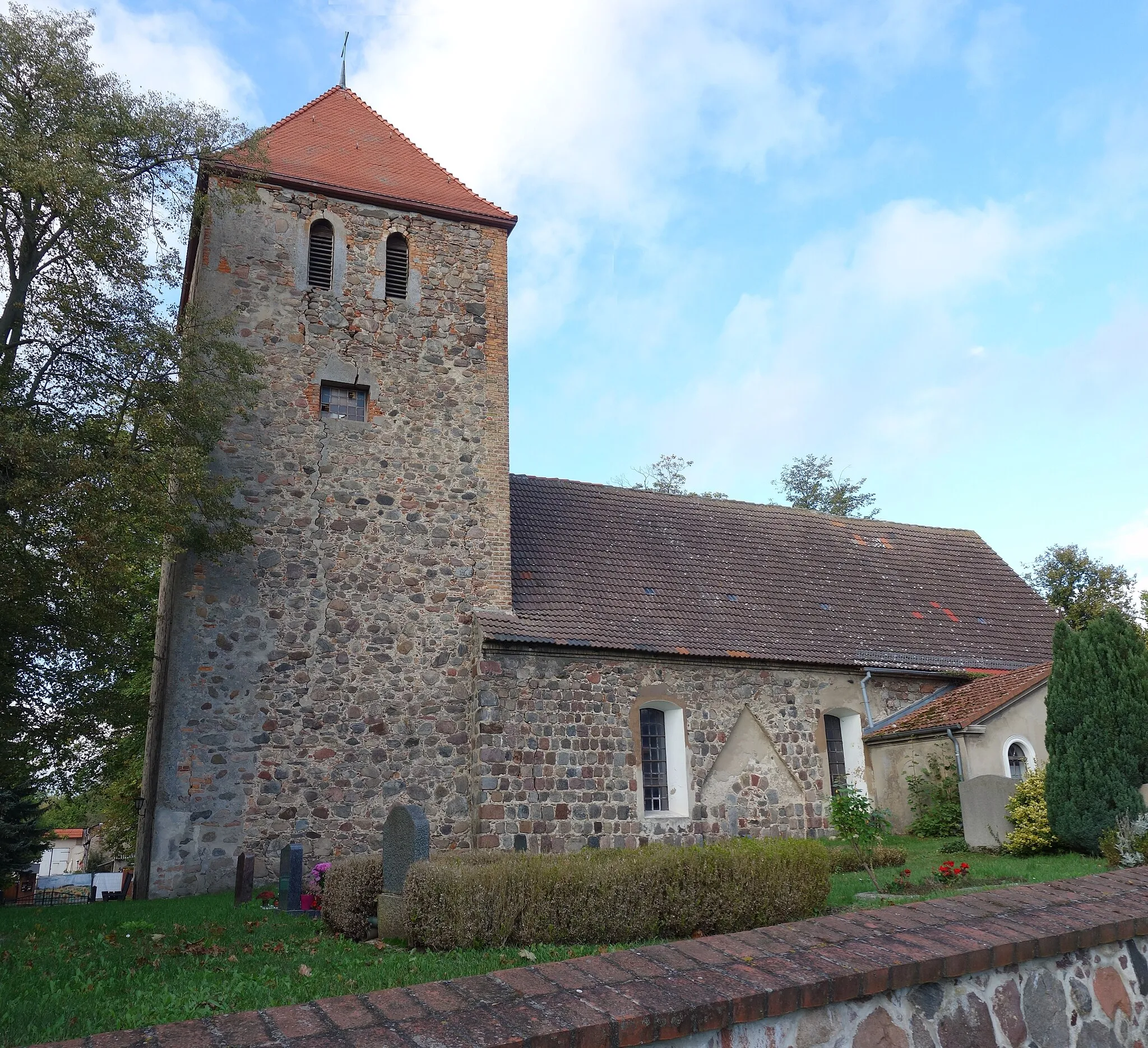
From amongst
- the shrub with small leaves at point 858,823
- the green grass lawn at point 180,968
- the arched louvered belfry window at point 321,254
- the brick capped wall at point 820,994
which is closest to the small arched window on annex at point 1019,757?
the shrub with small leaves at point 858,823

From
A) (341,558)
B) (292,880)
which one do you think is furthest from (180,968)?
(341,558)

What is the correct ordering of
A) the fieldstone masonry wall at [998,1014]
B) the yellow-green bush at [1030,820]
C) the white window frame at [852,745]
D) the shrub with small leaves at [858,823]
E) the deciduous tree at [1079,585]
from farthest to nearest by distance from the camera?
the deciduous tree at [1079,585] → the white window frame at [852,745] → the yellow-green bush at [1030,820] → the shrub with small leaves at [858,823] → the fieldstone masonry wall at [998,1014]

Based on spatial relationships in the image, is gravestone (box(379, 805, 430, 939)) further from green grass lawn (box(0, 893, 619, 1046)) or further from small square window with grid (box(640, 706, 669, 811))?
small square window with grid (box(640, 706, 669, 811))

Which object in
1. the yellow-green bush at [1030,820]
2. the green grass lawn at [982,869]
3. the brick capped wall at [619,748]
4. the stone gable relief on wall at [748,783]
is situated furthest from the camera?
the stone gable relief on wall at [748,783]

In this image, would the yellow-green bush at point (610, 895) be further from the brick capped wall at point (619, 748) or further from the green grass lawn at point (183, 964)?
the brick capped wall at point (619, 748)

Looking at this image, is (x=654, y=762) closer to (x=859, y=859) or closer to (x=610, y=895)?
(x=859, y=859)

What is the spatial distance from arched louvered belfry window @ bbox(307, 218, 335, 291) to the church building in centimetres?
5

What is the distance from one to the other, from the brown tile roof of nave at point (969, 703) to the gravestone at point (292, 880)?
10937mm

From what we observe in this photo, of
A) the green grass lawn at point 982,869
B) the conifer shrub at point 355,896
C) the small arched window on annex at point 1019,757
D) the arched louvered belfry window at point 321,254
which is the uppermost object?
the arched louvered belfry window at point 321,254

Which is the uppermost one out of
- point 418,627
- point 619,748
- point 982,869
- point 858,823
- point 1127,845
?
point 418,627

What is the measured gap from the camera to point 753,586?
1900 centimetres

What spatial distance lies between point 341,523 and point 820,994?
12075mm

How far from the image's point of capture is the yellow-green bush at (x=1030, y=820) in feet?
43.7

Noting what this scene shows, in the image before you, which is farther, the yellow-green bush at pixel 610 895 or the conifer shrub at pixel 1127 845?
the conifer shrub at pixel 1127 845
